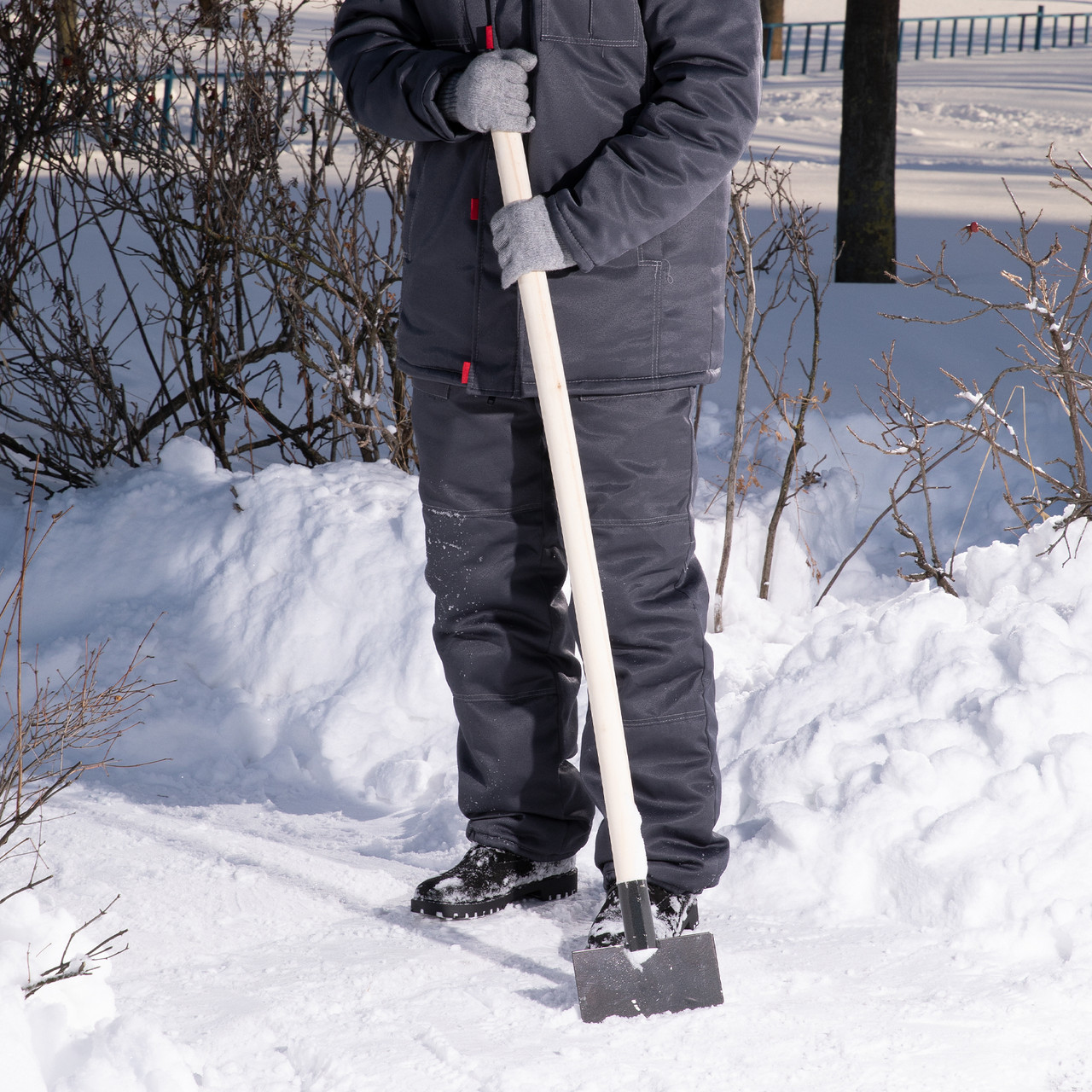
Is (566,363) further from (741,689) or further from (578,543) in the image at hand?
(741,689)

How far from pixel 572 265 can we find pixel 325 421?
2.71 meters

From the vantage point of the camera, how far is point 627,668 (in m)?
1.97

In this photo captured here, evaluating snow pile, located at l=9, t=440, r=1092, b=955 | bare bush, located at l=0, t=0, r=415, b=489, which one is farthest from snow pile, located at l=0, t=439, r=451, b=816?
bare bush, located at l=0, t=0, r=415, b=489

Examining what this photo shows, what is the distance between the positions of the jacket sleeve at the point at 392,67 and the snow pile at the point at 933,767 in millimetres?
1449

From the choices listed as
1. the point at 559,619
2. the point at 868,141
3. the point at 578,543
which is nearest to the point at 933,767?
the point at 559,619

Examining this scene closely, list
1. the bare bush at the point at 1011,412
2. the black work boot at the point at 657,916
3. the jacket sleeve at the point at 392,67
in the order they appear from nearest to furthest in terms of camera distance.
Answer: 1. the jacket sleeve at the point at 392,67
2. the black work boot at the point at 657,916
3. the bare bush at the point at 1011,412

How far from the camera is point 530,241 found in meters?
1.75

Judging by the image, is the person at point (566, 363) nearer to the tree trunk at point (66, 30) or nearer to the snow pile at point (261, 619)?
the snow pile at point (261, 619)

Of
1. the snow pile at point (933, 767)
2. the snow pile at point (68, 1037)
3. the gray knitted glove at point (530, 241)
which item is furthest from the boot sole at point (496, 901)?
the gray knitted glove at point (530, 241)

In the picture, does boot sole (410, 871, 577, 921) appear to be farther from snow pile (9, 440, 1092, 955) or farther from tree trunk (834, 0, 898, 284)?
tree trunk (834, 0, 898, 284)

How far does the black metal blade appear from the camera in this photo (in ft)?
5.83

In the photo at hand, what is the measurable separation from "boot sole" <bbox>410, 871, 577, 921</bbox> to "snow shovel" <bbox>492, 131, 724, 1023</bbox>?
369 millimetres

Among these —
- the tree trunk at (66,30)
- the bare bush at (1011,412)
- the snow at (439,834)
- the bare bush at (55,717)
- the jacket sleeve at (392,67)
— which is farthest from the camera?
the tree trunk at (66,30)

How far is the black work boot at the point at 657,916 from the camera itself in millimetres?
1943
